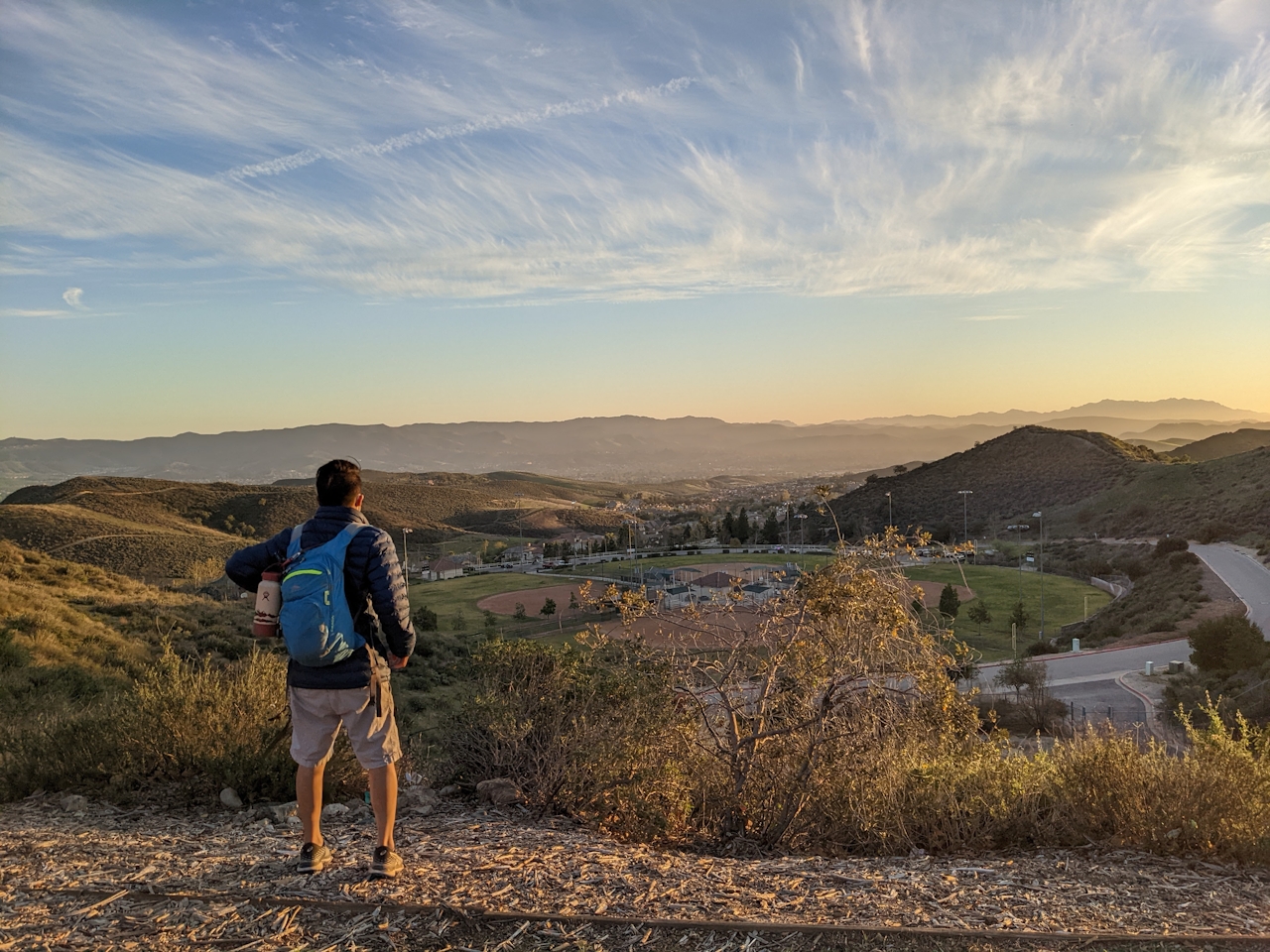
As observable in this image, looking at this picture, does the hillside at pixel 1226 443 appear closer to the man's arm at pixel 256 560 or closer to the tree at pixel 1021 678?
the tree at pixel 1021 678

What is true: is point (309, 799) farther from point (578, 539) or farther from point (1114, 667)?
point (578, 539)

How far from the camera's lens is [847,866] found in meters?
4.37

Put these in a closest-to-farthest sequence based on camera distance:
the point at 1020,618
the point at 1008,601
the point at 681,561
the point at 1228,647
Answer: the point at 1228,647, the point at 1020,618, the point at 1008,601, the point at 681,561

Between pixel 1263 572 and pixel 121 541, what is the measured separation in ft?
194

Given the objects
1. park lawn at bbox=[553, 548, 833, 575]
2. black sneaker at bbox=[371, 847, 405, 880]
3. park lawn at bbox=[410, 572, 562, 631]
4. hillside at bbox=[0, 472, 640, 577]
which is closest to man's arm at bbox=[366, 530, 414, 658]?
black sneaker at bbox=[371, 847, 405, 880]

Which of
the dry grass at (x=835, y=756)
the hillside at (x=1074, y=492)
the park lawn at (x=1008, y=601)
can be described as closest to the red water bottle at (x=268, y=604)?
the dry grass at (x=835, y=756)

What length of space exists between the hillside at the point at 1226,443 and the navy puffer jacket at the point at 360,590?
131m

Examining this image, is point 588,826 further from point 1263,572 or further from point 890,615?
point 1263,572

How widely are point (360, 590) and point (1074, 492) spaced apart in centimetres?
8097

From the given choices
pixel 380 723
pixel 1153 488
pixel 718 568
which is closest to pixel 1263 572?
pixel 718 568

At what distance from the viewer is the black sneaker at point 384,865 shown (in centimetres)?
372

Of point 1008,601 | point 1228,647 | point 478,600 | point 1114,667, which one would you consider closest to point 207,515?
point 478,600

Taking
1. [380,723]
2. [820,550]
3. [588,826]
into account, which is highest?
[380,723]

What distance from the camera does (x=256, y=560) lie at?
3818 millimetres
